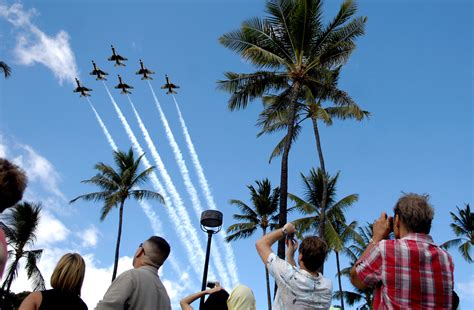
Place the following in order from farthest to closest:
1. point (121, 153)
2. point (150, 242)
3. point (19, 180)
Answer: point (121, 153)
point (150, 242)
point (19, 180)

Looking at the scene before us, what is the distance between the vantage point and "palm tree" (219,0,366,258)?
65.7 feet

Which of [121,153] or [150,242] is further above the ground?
[121,153]

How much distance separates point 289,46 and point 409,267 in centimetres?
1843

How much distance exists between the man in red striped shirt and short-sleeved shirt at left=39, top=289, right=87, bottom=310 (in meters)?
2.17

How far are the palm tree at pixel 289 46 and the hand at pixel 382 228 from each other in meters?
16.6

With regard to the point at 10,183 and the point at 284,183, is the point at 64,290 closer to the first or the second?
the point at 10,183

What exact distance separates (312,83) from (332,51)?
190 centimetres

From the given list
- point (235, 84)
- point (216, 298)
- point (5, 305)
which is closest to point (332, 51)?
point (235, 84)

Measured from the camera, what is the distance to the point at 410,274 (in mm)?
2941

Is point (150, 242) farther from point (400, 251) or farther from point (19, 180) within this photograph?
point (400, 251)

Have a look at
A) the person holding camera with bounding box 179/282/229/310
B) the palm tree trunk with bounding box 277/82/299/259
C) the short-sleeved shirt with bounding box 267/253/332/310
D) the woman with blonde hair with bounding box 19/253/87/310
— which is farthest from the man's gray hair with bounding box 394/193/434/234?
the palm tree trunk with bounding box 277/82/299/259

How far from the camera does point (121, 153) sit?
38000 millimetres

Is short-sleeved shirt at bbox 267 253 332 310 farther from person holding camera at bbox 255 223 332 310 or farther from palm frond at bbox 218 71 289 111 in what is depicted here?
palm frond at bbox 218 71 289 111

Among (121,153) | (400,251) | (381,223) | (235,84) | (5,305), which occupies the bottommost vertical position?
(400,251)
